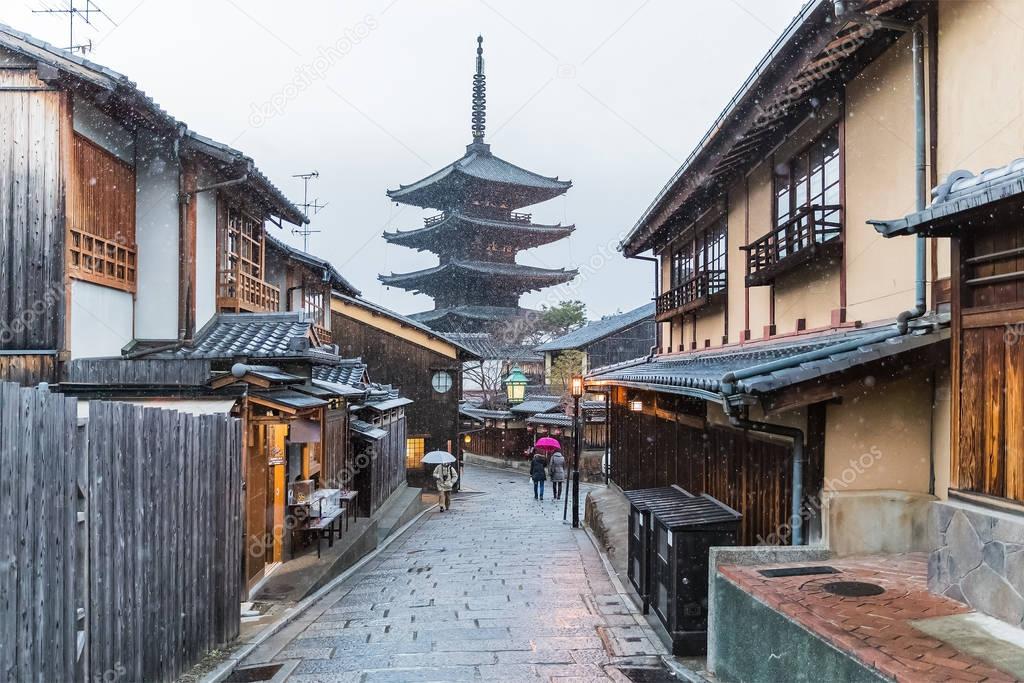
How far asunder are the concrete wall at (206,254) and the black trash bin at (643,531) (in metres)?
9.06

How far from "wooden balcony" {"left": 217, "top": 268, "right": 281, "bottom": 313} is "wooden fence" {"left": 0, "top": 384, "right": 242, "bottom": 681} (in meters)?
7.13

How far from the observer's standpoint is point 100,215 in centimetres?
1216

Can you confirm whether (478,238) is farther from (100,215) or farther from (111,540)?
(111,540)

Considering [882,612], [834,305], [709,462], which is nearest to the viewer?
[882,612]

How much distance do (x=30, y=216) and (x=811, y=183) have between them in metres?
11.3

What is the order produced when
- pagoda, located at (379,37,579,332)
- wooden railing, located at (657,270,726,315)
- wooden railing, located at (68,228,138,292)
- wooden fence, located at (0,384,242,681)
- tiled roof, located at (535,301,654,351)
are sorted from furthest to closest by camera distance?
pagoda, located at (379,37,579,332), tiled roof, located at (535,301,654,351), wooden railing, located at (657,270,726,315), wooden railing, located at (68,228,138,292), wooden fence, located at (0,384,242,681)

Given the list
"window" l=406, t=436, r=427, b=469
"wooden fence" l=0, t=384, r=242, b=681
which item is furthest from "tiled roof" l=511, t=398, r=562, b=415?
"wooden fence" l=0, t=384, r=242, b=681

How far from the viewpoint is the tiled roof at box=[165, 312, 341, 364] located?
41.8ft

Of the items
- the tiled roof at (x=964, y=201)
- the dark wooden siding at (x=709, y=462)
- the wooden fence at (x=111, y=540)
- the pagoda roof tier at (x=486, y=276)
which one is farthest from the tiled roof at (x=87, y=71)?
the pagoda roof tier at (x=486, y=276)

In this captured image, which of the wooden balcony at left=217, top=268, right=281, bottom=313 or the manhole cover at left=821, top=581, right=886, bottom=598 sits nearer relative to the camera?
the manhole cover at left=821, top=581, right=886, bottom=598

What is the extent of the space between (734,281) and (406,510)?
13.1 meters

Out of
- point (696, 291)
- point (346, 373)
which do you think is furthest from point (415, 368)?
point (696, 291)

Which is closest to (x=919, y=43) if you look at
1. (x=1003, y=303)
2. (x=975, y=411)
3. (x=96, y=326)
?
(x=1003, y=303)

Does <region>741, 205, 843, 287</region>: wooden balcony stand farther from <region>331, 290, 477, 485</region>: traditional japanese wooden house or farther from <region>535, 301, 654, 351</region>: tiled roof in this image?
<region>535, 301, 654, 351</region>: tiled roof
